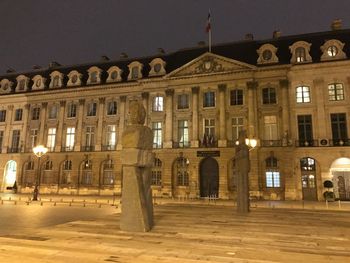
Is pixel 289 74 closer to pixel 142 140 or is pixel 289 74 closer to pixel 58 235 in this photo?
pixel 142 140

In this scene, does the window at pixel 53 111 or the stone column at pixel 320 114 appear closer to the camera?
the stone column at pixel 320 114

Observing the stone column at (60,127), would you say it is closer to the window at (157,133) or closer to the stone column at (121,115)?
the stone column at (121,115)

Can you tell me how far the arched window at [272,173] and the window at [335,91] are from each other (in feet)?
28.3

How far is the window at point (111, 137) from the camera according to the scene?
35.6m

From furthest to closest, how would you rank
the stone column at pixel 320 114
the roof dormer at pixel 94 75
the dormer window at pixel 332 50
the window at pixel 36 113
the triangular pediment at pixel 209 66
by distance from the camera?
the window at pixel 36 113, the roof dormer at pixel 94 75, the triangular pediment at pixel 209 66, the dormer window at pixel 332 50, the stone column at pixel 320 114

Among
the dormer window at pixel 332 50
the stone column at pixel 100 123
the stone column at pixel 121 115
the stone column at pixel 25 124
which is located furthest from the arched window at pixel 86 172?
the dormer window at pixel 332 50

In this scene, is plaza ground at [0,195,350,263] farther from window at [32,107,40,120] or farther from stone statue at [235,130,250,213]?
window at [32,107,40,120]

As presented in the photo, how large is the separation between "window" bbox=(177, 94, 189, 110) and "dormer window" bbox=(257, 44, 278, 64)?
9.16 metres

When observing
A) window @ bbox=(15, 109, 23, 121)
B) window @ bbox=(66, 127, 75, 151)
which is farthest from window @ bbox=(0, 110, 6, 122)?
window @ bbox=(66, 127, 75, 151)

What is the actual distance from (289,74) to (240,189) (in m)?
20.2

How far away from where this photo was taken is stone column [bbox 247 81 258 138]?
30141mm

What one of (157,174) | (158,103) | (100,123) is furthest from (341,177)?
(100,123)

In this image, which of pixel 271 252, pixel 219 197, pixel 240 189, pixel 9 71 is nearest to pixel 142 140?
pixel 271 252

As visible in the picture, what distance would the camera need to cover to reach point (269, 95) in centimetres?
3088
